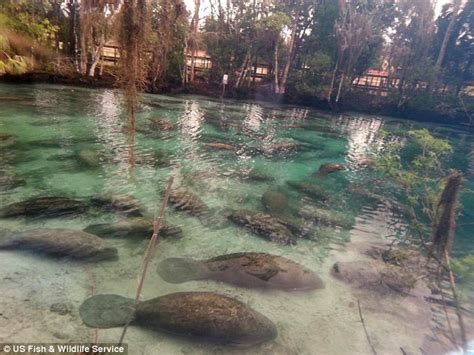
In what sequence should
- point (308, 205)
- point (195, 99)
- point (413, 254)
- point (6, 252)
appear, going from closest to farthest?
point (6, 252), point (413, 254), point (308, 205), point (195, 99)

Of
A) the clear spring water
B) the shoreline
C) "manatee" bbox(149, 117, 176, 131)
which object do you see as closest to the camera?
the clear spring water

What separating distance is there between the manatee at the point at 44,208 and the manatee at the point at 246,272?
2797 millimetres

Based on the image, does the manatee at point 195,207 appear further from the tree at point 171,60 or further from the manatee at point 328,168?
the tree at point 171,60

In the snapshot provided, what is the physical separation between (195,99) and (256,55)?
8979mm

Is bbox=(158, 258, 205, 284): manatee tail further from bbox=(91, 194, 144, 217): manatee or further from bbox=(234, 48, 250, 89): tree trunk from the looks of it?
bbox=(234, 48, 250, 89): tree trunk

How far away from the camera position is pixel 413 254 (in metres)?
6.64

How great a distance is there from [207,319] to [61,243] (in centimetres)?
305

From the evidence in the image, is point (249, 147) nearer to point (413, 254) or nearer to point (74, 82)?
point (413, 254)

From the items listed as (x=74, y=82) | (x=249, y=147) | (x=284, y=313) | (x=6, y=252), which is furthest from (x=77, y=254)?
(x=74, y=82)

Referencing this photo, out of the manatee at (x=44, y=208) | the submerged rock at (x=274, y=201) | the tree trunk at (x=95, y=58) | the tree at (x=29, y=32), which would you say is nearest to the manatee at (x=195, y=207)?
the submerged rock at (x=274, y=201)

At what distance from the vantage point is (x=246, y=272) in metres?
5.61

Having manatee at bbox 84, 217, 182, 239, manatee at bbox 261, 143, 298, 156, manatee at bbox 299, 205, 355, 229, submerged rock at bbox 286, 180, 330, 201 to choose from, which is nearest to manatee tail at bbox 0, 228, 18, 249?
manatee at bbox 84, 217, 182, 239

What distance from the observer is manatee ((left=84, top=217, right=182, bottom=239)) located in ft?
20.9

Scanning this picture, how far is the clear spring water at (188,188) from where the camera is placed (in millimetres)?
4477
